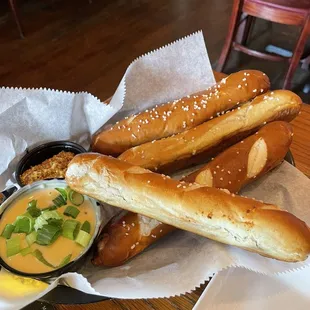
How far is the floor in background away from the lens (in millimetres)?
2414

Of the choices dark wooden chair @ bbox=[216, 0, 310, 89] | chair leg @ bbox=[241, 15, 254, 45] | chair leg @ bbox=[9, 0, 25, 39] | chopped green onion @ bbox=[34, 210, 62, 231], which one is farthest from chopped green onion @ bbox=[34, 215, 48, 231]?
chair leg @ bbox=[9, 0, 25, 39]

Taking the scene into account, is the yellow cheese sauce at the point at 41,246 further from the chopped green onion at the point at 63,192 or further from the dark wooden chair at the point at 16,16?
the dark wooden chair at the point at 16,16

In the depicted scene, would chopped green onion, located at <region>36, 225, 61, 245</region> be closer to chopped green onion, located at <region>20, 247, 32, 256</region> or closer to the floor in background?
chopped green onion, located at <region>20, 247, 32, 256</region>

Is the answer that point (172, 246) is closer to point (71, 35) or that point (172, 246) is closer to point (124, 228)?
A: point (124, 228)

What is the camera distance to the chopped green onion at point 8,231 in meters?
0.83

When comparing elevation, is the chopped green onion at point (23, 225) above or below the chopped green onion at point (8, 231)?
above

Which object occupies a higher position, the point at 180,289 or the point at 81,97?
the point at 81,97

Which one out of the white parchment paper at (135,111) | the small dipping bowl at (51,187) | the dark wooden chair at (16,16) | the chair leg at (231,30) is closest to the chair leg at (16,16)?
the dark wooden chair at (16,16)

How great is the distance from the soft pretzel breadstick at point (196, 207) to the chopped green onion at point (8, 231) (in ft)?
0.47

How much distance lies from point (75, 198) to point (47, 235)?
0.11m

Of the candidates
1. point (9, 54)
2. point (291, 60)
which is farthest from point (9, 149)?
point (9, 54)

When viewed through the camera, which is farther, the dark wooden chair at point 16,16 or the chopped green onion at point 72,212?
the dark wooden chair at point 16,16

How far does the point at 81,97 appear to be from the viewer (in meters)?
1.04

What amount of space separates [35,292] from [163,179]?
31 centimetres
